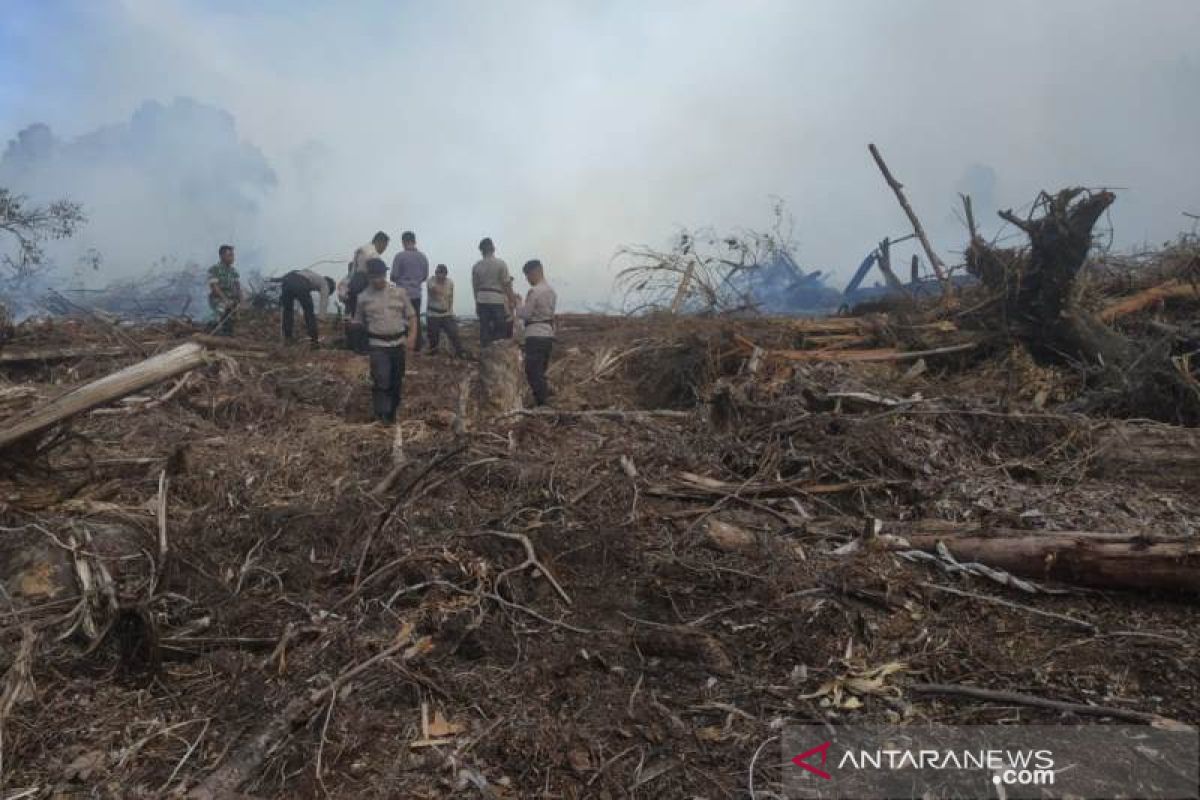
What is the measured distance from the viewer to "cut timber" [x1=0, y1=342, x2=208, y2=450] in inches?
150

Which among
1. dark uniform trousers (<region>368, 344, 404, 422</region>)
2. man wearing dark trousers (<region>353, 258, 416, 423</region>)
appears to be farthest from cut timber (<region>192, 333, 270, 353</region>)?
dark uniform trousers (<region>368, 344, 404, 422</region>)

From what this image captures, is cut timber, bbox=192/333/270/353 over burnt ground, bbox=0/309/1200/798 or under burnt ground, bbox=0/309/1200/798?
over

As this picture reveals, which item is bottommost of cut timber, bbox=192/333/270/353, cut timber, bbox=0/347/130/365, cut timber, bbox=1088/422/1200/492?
cut timber, bbox=1088/422/1200/492

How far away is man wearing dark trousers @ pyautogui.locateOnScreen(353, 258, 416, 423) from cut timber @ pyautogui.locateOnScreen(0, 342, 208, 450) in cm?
280

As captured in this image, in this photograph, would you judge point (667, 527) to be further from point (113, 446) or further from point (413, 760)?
point (113, 446)

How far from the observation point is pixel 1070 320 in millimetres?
7367

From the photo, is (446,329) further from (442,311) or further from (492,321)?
(492,321)

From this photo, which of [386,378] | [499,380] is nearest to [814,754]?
[499,380]

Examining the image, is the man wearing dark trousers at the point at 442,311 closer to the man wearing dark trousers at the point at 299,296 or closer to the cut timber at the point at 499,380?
the man wearing dark trousers at the point at 299,296

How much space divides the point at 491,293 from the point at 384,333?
11.2 ft

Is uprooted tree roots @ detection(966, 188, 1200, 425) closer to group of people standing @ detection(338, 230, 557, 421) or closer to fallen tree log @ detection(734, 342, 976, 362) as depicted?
fallen tree log @ detection(734, 342, 976, 362)

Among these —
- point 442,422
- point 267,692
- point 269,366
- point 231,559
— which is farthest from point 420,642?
point 269,366

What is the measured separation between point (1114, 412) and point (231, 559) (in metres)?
6.44

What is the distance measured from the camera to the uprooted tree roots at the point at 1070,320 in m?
6.04
